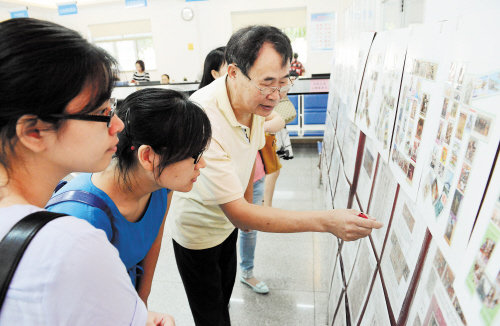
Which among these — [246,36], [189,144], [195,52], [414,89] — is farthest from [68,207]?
[195,52]

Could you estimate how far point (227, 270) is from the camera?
64.5 inches

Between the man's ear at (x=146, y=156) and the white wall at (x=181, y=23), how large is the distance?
815cm

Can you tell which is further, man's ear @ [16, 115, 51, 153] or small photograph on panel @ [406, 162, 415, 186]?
small photograph on panel @ [406, 162, 415, 186]

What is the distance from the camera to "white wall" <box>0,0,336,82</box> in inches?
336

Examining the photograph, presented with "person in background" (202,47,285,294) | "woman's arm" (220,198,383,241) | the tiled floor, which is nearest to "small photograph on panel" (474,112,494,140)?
"woman's arm" (220,198,383,241)

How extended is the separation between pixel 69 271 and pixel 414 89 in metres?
0.77

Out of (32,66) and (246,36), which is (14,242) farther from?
(246,36)

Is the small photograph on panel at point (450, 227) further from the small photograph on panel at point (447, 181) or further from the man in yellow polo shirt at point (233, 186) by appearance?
the man in yellow polo shirt at point (233, 186)

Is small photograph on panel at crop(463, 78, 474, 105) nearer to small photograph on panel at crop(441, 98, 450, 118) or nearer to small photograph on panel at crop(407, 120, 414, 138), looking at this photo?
small photograph on panel at crop(441, 98, 450, 118)

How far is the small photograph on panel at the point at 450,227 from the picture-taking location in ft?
1.70

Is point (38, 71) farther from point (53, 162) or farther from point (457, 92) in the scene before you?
point (457, 92)

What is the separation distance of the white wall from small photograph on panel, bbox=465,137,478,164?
844cm

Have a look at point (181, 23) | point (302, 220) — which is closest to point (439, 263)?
point (302, 220)

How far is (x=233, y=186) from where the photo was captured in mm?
1140
